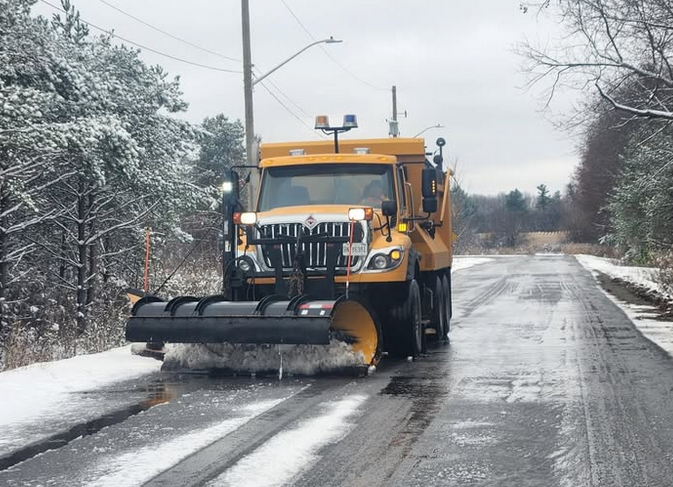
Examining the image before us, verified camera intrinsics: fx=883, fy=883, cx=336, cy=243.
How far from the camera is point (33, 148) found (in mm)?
13844

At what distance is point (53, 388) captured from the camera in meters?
8.47

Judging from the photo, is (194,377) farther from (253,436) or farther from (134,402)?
(253,436)

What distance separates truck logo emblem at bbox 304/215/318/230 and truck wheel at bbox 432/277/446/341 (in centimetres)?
333

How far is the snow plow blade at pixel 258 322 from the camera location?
8.55 m

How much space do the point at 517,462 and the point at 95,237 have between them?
1525cm

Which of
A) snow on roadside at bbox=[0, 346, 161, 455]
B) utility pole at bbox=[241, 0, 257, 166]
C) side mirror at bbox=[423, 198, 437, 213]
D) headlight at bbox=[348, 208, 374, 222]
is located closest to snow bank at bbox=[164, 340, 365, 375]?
snow on roadside at bbox=[0, 346, 161, 455]

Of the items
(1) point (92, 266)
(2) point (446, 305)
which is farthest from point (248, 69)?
(2) point (446, 305)

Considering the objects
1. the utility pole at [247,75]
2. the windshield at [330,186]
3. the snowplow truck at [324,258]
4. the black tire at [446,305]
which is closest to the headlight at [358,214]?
the snowplow truck at [324,258]

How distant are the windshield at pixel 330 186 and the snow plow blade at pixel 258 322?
177 cm

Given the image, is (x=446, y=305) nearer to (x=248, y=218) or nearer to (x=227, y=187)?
(x=227, y=187)

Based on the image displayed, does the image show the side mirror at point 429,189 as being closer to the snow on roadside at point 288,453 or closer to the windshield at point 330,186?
the windshield at point 330,186

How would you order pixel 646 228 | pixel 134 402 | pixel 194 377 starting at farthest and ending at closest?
pixel 646 228 < pixel 194 377 < pixel 134 402

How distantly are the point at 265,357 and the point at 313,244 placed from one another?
141 centimetres

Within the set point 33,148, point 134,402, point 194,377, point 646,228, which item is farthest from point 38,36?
point 646,228
